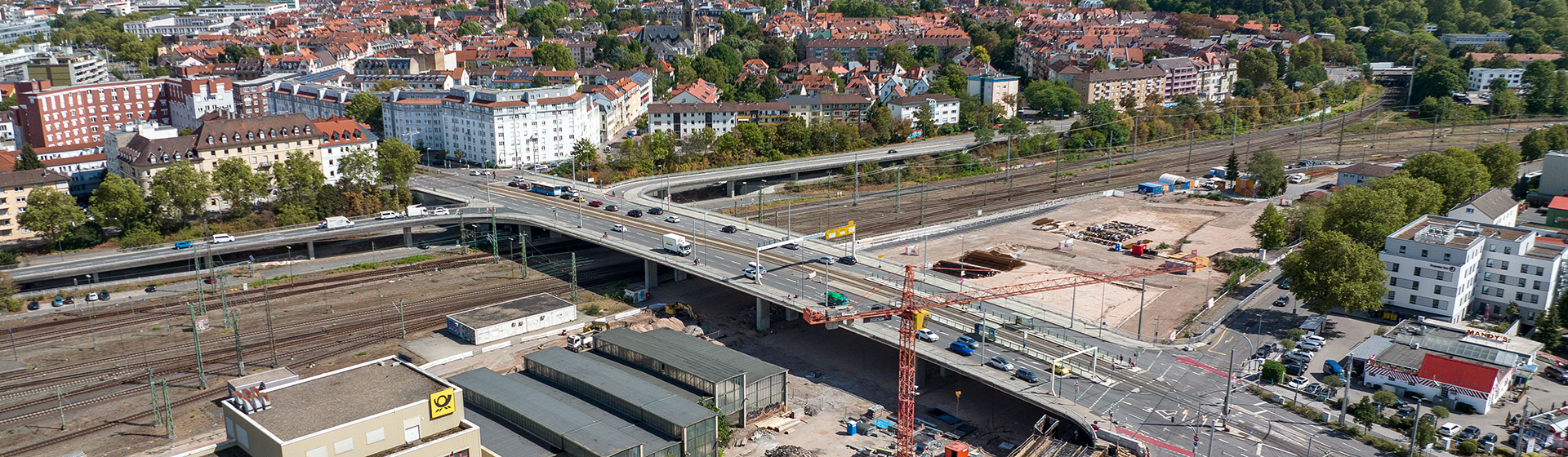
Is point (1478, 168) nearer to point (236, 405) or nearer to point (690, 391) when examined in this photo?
point (690, 391)

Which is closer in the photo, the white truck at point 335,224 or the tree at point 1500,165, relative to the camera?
the white truck at point 335,224

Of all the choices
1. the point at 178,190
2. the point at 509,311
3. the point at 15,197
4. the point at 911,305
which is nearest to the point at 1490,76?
the point at 911,305

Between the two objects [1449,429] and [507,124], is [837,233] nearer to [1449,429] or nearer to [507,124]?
[1449,429]

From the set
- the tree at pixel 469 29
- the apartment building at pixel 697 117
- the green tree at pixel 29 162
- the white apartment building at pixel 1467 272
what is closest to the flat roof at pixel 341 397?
the white apartment building at pixel 1467 272

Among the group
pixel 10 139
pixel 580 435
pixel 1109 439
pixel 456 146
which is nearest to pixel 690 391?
pixel 580 435

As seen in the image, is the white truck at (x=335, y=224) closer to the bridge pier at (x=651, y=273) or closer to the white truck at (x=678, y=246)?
the bridge pier at (x=651, y=273)
